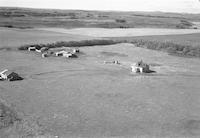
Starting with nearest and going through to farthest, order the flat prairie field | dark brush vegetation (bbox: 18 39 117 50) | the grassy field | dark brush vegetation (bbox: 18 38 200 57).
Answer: the flat prairie field
dark brush vegetation (bbox: 18 38 200 57)
dark brush vegetation (bbox: 18 39 117 50)
the grassy field

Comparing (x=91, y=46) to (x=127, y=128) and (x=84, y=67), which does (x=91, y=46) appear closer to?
(x=84, y=67)

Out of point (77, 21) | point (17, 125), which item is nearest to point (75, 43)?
point (17, 125)

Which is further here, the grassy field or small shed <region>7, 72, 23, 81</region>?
the grassy field

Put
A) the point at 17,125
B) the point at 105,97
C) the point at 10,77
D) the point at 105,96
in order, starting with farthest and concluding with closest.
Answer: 1. the point at 10,77
2. the point at 105,96
3. the point at 105,97
4. the point at 17,125

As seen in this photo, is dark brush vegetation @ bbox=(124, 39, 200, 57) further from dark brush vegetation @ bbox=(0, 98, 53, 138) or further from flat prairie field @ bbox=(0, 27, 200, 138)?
dark brush vegetation @ bbox=(0, 98, 53, 138)

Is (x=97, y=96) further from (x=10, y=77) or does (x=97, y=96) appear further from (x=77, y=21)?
(x=77, y=21)

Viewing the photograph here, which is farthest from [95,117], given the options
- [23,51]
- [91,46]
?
[91,46]

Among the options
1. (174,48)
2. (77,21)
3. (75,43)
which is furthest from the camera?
(77,21)

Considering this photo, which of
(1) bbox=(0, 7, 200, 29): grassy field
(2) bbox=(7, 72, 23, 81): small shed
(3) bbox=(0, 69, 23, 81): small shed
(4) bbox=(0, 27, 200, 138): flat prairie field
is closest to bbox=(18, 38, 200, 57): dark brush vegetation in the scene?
(4) bbox=(0, 27, 200, 138): flat prairie field

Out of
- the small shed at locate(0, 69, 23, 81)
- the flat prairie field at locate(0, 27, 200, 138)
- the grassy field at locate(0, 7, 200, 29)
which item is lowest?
the grassy field at locate(0, 7, 200, 29)
